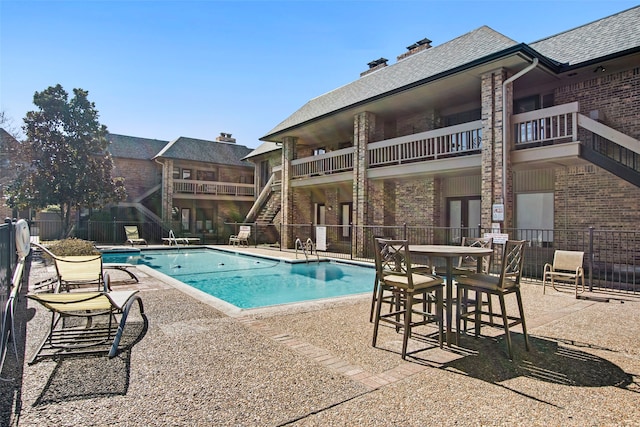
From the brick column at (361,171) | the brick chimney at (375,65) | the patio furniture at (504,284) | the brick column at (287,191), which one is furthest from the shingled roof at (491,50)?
the patio furniture at (504,284)

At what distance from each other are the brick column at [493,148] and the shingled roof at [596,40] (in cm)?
197

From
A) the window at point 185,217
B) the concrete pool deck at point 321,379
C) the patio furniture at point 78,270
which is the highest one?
the window at point 185,217

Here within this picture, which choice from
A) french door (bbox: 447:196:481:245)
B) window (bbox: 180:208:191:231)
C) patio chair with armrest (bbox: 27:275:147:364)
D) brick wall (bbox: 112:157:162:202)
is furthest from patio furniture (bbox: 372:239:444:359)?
brick wall (bbox: 112:157:162:202)

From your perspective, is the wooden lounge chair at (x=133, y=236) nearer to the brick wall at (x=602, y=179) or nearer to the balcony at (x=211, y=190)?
the balcony at (x=211, y=190)

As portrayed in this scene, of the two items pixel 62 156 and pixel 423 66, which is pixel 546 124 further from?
pixel 62 156

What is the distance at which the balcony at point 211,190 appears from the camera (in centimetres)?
2508

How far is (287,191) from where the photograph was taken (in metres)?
19.2

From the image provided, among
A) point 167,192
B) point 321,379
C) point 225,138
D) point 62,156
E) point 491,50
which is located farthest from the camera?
point 225,138

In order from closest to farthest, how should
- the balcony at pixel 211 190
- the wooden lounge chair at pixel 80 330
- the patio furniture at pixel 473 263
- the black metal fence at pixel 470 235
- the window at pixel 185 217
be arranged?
the wooden lounge chair at pixel 80 330 → the patio furniture at pixel 473 263 → the black metal fence at pixel 470 235 → the balcony at pixel 211 190 → the window at pixel 185 217

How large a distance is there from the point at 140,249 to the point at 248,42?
11.9 metres

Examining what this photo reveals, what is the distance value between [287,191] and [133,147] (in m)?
14.8

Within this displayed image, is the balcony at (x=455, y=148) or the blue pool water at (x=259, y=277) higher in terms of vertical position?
the balcony at (x=455, y=148)

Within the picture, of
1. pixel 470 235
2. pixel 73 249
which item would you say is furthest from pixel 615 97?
pixel 73 249

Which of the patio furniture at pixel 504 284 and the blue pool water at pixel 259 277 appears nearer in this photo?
the patio furniture at pixel 504 284
